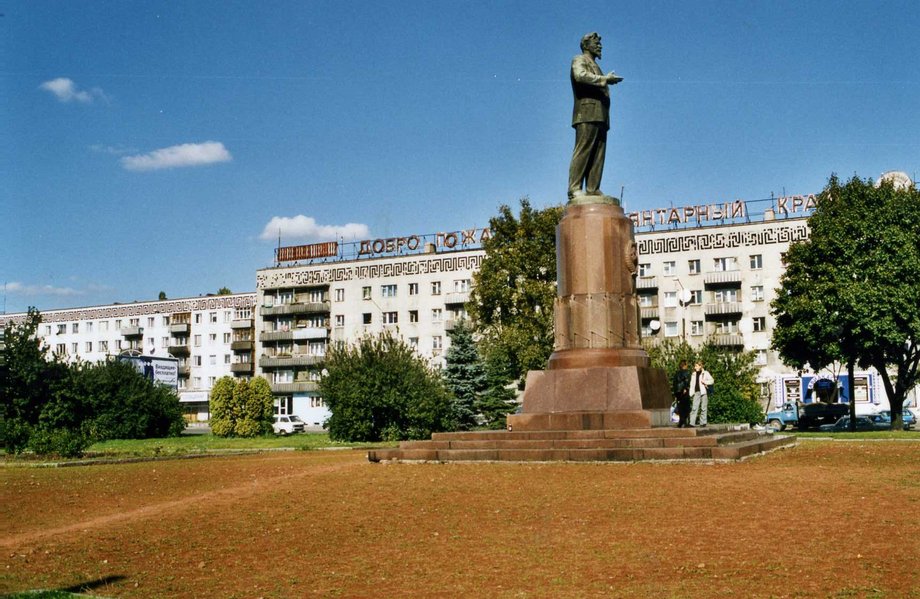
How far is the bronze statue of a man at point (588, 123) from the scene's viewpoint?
2080cm

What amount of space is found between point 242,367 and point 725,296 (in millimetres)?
44718

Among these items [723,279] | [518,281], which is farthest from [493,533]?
[723,279]

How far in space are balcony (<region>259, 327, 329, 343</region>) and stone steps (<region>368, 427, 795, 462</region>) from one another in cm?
6411

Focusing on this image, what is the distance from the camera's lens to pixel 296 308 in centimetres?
8281

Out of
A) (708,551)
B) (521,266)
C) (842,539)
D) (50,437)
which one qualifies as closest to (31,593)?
(708,551)

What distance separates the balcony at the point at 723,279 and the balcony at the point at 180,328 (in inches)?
2040

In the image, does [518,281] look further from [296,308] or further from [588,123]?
[296,308]

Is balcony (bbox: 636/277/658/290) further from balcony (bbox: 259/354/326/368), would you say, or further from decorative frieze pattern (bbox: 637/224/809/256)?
balcony (bbox: 259/354/326/368)

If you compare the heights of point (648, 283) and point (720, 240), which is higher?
point (720, 240)

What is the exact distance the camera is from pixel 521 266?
4772cm

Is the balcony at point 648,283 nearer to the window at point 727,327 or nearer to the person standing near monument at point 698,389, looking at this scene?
the window at point 727,327

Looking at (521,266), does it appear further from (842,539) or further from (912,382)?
(842,539)

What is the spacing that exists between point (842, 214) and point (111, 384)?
35208 millimetres

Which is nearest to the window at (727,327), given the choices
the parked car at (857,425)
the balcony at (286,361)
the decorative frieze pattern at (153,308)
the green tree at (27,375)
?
the parked car at (857,425)
